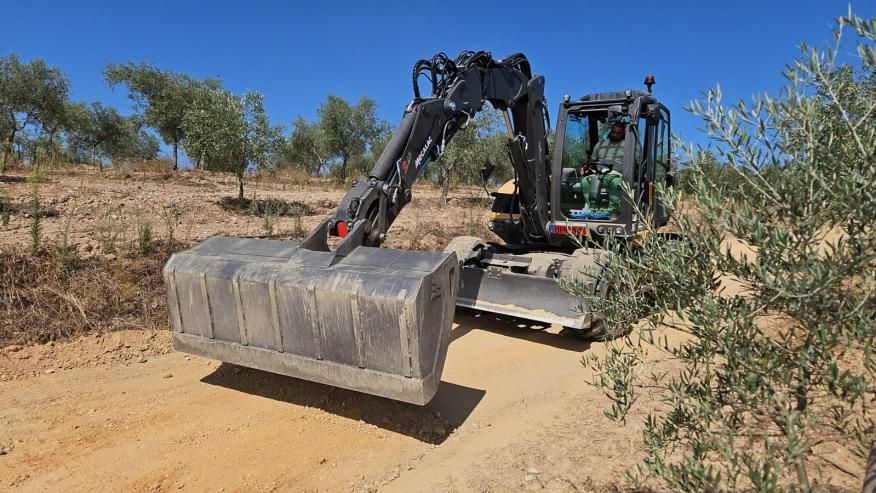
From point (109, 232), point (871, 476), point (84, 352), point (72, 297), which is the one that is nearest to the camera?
point (871, 476)

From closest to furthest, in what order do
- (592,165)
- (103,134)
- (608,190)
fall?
(608,190) < (592,165) < (103,134)

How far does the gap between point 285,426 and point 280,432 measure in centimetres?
9

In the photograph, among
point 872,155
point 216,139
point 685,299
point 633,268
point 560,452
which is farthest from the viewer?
point 216,139

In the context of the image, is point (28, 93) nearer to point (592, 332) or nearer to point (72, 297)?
point (72, 297)

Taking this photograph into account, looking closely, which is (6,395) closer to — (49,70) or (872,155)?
(872,155)

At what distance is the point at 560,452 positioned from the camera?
13.3 feet

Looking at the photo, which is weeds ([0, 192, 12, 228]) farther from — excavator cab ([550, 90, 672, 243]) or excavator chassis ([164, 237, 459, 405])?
excavator cab ([550, 90, 672, 243])

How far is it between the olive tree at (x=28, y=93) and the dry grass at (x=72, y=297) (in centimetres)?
1784

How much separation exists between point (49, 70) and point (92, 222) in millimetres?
16374

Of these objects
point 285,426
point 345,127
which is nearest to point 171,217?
point 285,426

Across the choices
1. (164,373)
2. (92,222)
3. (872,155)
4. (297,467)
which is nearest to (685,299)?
(872,155)

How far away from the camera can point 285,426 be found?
4309 millimetres

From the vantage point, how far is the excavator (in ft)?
12.7

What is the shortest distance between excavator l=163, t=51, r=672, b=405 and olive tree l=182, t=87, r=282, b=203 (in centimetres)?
929
